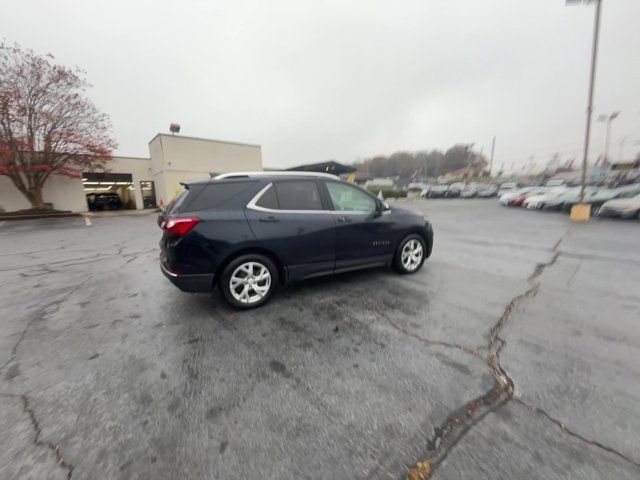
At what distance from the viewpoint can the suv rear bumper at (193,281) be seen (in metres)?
3.14

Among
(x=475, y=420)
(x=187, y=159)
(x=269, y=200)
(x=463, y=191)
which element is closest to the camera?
→ (x=475, y=420)

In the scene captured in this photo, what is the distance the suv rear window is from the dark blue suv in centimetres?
1

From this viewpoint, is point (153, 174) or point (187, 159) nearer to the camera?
point (187, 159)

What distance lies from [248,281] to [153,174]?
87.0 feet

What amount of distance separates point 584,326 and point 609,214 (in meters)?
13.6

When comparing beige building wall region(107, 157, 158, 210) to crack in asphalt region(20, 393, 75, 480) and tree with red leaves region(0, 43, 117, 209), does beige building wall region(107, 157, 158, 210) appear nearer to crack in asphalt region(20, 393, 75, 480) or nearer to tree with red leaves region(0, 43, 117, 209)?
tree with red leaves region(0, 43, 117, 209)

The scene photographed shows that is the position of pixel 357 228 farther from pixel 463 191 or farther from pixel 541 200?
pixel 463 191

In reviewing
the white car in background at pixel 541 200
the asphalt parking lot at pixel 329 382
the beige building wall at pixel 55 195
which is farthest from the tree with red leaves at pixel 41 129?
the white car in background at pixel 541 200

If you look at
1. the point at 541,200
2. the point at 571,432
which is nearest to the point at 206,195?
the point at 571,432

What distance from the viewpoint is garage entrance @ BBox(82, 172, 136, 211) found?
2308 cm

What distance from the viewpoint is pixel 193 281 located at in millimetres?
3148

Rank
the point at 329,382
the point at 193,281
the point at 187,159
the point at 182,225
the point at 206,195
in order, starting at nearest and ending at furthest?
the point at 329,382 → the point at 182,225 → the point at 193,281 → the point at 206,195 → the point at 187,159

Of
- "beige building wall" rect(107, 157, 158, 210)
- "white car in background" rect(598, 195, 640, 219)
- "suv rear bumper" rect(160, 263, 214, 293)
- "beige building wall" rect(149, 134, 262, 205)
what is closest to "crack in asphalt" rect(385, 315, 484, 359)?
"suv rear bumper" rect(160, 263, 214, 293)

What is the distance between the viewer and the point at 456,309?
340cm
